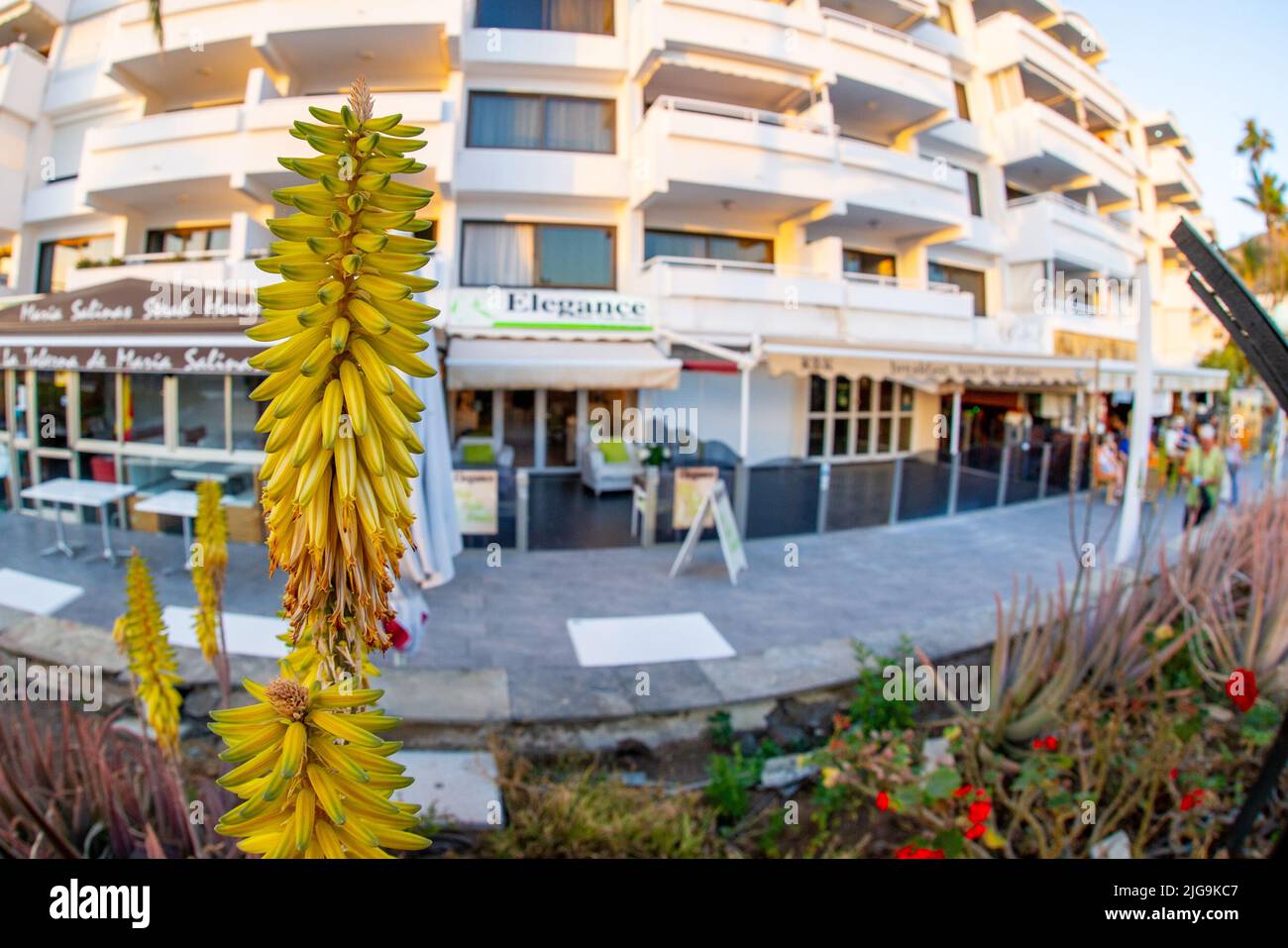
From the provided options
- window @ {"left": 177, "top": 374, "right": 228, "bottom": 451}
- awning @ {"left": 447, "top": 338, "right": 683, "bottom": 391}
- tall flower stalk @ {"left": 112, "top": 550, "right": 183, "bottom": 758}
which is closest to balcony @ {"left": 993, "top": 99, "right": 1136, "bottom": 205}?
tall flower stalk @ {"left": 112, "top": 550, "right": 183, "bottom": 758}

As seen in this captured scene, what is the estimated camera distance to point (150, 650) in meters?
1.59

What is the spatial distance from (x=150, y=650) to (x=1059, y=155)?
4.88m

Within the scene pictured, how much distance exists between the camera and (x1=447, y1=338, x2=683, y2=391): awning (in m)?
9.05

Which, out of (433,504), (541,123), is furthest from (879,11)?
(433,504)

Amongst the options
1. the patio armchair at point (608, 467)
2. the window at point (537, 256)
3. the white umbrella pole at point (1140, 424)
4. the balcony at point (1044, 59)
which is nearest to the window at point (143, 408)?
the window at point (537, 256)

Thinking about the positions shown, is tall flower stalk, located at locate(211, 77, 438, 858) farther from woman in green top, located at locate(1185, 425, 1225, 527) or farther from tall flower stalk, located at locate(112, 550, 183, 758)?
woman in green top, located at locate(1185, 425, 1225, 527)

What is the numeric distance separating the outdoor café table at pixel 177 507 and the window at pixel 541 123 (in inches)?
222

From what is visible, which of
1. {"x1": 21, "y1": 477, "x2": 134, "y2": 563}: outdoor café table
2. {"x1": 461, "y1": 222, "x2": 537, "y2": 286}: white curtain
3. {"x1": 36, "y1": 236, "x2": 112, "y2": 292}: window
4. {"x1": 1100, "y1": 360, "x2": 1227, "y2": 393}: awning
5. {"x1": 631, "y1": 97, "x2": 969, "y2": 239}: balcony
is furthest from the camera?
{"x1": 1100, "y1": 360, "x2": 1227, "y2": 393}: awning

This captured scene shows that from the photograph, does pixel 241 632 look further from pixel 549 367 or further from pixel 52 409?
pixel 549 367

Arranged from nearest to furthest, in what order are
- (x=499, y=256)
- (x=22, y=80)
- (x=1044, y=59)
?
(x=22, y=80) < (x=1044, y=59) < (x=499, y=256)

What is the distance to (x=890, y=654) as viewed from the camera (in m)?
4.50

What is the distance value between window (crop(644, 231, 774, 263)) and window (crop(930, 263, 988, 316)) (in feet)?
14.3
